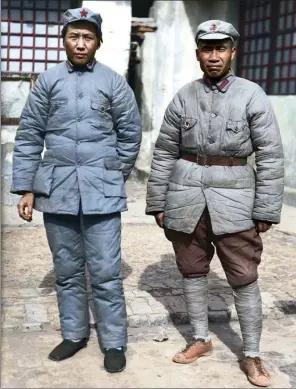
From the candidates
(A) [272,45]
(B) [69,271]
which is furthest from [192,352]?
(A) [272,45]

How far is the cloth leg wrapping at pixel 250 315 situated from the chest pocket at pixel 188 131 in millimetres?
883

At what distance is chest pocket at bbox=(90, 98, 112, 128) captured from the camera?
326 centimetres

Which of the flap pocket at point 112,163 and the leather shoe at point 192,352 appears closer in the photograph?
the flap pocket at point 112,163

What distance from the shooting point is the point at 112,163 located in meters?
3.31

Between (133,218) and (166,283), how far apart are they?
295 centimetres

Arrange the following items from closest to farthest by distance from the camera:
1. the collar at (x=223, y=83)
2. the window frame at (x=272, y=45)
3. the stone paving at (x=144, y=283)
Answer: the collar at (x=223, y=83) < the stone paving at (x=144, y=283) < the window frame at (x=272, y=45)

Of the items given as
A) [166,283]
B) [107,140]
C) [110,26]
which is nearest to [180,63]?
[110,26]

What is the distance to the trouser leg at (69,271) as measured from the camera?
3.37 meters

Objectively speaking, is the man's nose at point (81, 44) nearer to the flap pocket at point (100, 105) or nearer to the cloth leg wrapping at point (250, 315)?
the flap pocket at point (100, 105)

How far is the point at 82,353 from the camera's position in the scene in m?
3.52

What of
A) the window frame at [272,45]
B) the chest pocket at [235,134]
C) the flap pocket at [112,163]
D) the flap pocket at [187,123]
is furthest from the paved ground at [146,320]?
the window frame at [272,45]

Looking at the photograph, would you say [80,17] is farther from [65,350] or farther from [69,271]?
[65,350]

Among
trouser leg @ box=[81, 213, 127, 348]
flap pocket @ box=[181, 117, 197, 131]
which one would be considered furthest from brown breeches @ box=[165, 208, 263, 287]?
flap pocket @ box=[181, 117, 197, 131]

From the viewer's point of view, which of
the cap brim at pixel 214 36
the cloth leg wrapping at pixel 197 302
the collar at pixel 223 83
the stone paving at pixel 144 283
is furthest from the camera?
the stone paving at pixel 144 283
